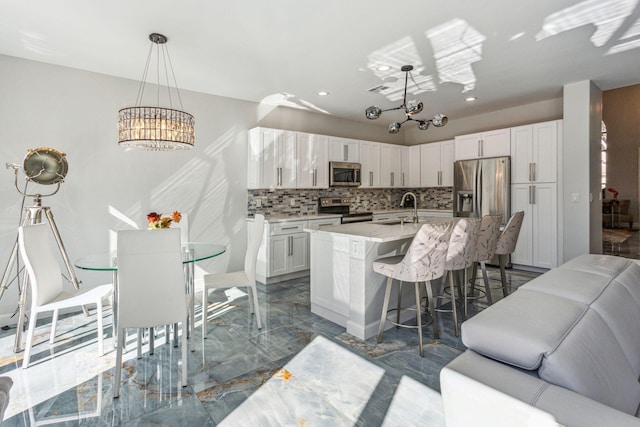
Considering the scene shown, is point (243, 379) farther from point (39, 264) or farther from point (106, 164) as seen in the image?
point (106, 164)

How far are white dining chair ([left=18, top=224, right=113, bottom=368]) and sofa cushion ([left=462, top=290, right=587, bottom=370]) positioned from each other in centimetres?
269

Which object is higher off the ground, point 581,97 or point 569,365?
point 581,97

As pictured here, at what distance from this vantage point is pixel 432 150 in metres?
6.59

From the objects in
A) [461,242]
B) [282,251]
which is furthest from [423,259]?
[282,251]

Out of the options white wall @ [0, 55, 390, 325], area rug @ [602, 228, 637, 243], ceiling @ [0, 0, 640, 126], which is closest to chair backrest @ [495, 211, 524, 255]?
ceiling @ [0, 0, 640, 126]

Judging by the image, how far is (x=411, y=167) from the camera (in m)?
6.99

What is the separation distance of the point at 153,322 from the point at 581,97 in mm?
5432

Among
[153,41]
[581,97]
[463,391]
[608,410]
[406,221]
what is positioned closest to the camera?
[608,410]

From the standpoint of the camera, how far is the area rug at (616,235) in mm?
7786

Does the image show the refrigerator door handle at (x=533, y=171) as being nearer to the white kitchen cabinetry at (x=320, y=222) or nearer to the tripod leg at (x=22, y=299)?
the white kitchen cabinetry at (x=320, y=222)

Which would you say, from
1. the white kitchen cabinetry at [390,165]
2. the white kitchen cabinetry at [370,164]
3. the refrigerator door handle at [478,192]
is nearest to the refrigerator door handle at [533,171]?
the refrigerator door handle at [478,192]

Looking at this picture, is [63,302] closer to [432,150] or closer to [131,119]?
[131,119]

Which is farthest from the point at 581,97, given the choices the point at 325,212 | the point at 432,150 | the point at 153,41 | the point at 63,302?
the point at 63,302

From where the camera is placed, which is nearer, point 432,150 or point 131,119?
point 131,119
